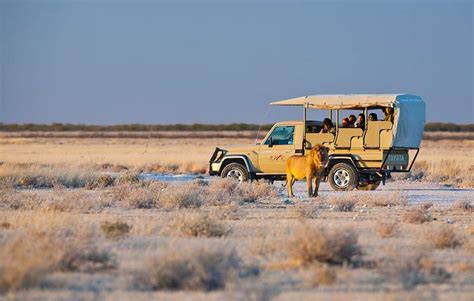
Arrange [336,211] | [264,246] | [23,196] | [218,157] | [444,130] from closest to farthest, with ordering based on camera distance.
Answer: [264,246] → [336,211] → [23,196] → [218,157] → [444,130]

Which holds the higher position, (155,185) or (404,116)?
(404,116)

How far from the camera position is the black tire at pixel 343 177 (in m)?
27.7

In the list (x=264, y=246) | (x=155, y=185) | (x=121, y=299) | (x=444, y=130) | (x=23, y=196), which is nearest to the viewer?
(x=121, y=299)

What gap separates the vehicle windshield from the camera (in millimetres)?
28453

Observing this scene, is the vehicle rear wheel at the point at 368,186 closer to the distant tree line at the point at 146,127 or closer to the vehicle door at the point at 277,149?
the vehicle door at the point at 277,149

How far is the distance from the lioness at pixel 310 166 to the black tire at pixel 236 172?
10.6 ft

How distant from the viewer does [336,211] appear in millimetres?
20984

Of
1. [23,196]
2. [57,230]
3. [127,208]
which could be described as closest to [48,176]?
[23,196]

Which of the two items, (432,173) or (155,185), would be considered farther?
(432,173)

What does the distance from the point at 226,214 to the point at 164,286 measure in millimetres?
8612

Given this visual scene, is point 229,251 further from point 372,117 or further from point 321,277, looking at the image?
point 372,117

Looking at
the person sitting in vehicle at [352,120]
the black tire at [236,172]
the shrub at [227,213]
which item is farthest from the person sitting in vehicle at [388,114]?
the shrub at [227,213]

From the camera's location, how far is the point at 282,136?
94.1 feet

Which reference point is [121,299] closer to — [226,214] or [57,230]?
[57,230]
